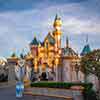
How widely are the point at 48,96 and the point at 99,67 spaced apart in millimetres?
4606

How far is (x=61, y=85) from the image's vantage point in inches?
955

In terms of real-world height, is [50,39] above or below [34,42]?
above

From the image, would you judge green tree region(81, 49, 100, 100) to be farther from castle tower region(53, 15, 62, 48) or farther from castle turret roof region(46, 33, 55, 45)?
castle tower region(53, 15, 62, 48)

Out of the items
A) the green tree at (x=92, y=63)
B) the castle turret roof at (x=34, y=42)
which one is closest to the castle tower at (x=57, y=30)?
the castle turret roof at (x=34, y=42)

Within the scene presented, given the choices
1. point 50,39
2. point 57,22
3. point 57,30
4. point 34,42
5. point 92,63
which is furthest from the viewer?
point 57,30

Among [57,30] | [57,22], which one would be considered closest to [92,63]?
[57,30]

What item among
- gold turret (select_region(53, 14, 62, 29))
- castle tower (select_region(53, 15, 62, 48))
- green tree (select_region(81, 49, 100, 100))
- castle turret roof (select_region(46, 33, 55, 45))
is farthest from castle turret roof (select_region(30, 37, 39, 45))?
green tree (select_region(81, 49, 100, 100))

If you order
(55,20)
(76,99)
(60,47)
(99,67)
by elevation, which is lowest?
(76,99)

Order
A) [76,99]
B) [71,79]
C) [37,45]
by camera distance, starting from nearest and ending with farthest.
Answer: [76,99] → [71,79] → [37,45]

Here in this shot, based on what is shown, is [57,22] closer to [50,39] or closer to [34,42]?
[50,39]

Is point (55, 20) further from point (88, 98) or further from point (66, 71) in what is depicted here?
point (88, 98)

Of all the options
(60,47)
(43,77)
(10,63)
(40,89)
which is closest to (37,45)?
(60,47)

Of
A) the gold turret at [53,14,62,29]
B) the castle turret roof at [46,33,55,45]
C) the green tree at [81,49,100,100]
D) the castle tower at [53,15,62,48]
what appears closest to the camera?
the green tree at [81,49,100,100]

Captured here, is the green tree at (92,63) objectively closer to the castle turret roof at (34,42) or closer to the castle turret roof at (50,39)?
the castle turret roof at (50,39)
